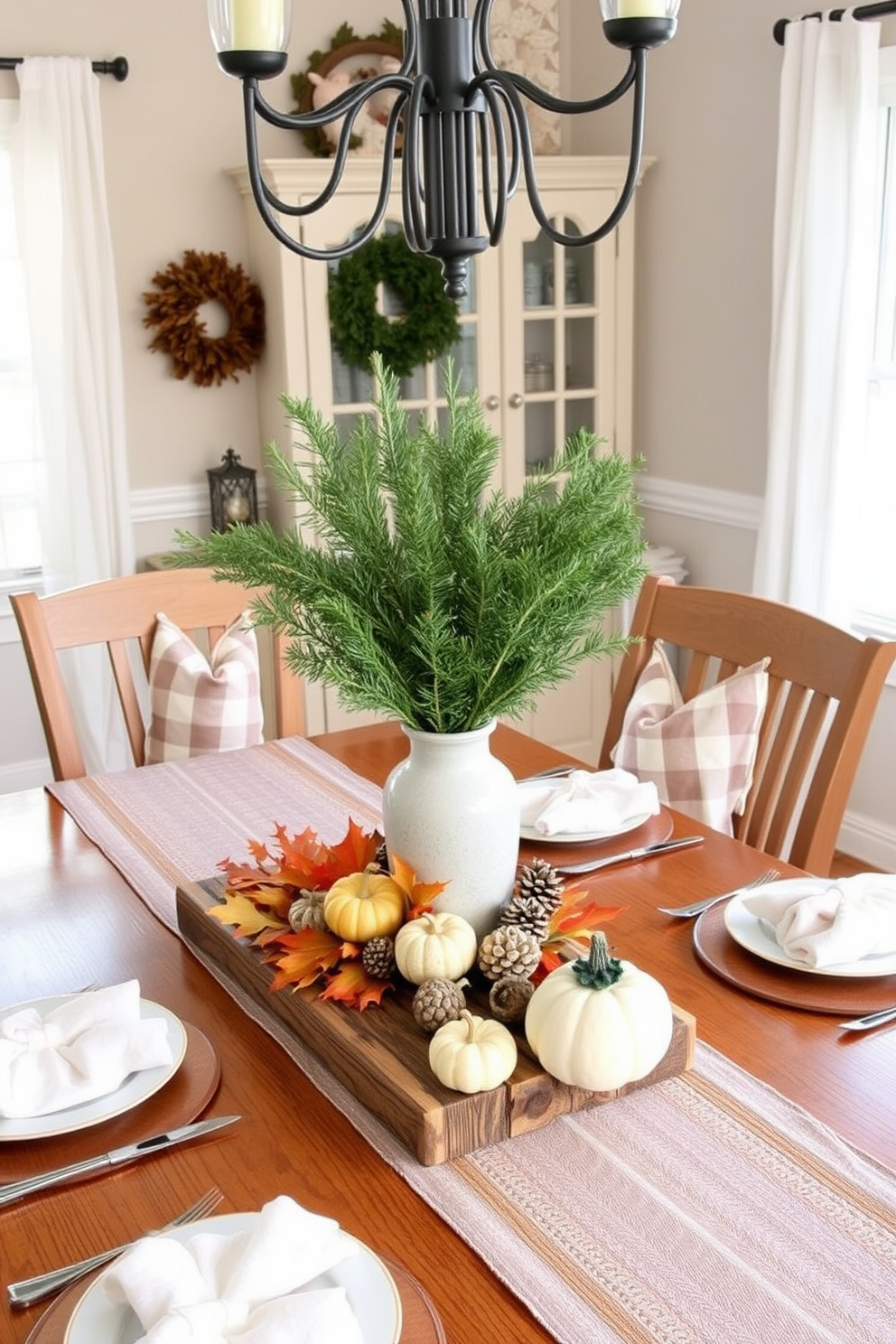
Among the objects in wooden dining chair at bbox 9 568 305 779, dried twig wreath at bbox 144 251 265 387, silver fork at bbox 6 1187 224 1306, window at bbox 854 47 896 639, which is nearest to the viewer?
silver fork at bbox 6 1187 224 1306

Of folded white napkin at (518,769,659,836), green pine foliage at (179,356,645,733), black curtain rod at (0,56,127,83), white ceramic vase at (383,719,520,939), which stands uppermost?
black curtain rod at (0,56,127,83)

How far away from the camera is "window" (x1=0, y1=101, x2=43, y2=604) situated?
139 inches

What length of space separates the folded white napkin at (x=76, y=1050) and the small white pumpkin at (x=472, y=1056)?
0.84ft

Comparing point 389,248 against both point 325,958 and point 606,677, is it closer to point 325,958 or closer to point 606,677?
point 606,677

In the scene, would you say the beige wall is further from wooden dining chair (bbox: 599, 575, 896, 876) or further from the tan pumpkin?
the tan pumpkin

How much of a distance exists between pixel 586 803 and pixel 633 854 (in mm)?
85

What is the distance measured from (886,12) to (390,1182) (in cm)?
271

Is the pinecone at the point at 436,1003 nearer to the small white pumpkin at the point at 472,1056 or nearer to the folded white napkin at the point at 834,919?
the small white pumpkin at the point at 472,1056

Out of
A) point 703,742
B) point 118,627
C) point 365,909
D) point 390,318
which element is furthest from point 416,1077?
point 390,318

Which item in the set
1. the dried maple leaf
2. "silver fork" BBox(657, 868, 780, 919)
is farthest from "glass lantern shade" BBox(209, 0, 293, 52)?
"silver fork" BBox(657, 868, 780, 919)

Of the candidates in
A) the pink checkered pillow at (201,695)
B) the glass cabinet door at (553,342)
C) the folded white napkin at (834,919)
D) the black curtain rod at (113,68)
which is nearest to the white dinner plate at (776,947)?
the folded white napkin at (834,919)

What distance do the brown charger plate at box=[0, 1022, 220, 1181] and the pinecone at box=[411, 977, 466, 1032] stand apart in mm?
197

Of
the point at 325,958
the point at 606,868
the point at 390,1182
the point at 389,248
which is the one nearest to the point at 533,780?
the point at 606,868

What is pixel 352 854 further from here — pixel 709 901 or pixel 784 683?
pixel 784 683
